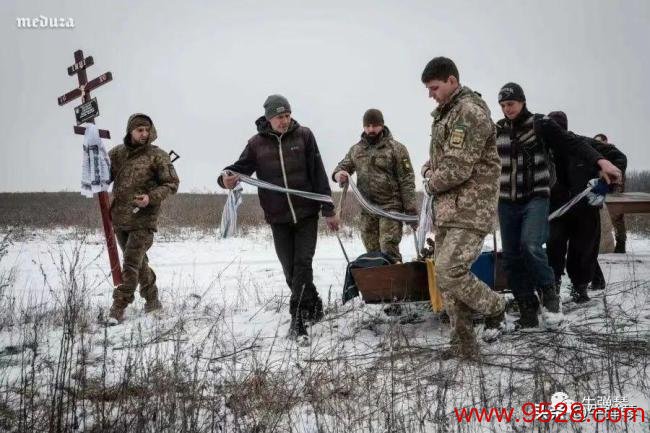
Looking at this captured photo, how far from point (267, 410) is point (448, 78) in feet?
8.28

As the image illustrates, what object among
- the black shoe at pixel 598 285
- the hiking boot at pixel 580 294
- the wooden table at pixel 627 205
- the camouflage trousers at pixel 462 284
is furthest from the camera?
the wooden table at pixel 627 205

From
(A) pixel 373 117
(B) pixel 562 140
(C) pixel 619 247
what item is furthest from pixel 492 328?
(C) pixel 619 247

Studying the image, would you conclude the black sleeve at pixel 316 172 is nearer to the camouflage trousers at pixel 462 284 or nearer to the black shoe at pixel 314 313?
the black shoe at pixel 314 313

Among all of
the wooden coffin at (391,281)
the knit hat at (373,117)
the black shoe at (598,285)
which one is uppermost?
the knit hat at (373,117)

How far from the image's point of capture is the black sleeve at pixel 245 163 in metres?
4.55

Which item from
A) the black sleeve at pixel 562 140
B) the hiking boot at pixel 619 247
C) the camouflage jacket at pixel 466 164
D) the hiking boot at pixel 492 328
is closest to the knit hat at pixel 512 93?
the black sleeve at pixel 562 140

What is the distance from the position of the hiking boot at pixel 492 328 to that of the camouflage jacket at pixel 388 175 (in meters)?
1.76

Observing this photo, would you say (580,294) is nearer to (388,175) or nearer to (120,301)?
(388,175)

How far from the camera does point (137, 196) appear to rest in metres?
4.98

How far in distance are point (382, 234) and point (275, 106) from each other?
182 cm

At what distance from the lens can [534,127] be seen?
4.11 metres

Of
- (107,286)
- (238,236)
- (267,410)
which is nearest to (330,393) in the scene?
(267,410)

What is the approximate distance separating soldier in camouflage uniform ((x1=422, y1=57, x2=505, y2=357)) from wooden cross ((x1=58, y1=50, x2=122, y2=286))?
13.3ft

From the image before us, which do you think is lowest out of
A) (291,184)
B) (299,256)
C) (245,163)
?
(299,256)
